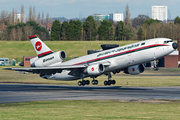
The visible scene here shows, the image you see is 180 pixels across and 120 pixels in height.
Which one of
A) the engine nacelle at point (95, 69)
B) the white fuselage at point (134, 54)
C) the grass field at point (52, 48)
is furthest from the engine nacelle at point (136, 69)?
the grass field at point (52, 48)

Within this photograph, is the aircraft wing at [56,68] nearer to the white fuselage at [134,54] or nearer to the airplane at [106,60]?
the airplane at [106,60]

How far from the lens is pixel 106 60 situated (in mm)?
49000

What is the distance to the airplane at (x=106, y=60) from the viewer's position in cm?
4497

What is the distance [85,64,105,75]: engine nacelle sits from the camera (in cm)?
4677

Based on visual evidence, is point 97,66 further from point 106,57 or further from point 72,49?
point 72,49

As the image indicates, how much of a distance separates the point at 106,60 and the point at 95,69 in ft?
10.2

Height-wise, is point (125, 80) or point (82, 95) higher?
point (82, 95)

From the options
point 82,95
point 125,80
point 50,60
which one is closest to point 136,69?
point 82,95

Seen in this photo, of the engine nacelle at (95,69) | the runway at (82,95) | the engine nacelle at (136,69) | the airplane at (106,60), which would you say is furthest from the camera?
the engine nacelle at (136,69)

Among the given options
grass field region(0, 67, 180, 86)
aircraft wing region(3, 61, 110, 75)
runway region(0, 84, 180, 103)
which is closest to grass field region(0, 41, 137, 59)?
grass field region(0, 67, 180, 86)

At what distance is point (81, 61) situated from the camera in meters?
52.8

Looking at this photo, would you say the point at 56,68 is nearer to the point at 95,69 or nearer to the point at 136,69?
the point at 95,69

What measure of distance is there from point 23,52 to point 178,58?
85.9 m

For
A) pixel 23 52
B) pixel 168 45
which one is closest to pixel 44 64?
pixel 168 45
